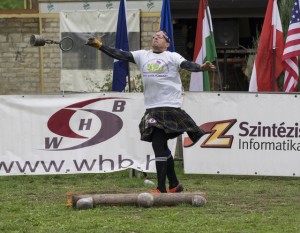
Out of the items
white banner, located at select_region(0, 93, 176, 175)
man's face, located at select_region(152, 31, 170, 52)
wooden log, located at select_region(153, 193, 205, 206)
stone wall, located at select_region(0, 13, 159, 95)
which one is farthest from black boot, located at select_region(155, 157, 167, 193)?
stone wall, located at select_region(0, 13, 159, 95)

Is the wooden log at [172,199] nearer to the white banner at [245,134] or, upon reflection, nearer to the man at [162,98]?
the man at [162,98]

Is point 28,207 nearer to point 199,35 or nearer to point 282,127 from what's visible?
point 282,127

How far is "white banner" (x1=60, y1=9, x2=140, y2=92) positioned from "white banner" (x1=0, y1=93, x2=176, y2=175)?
10633mm

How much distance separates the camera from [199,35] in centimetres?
1463

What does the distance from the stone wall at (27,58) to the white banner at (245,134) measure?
11987 mm

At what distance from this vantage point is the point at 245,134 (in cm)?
1232

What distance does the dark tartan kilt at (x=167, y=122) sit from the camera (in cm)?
966

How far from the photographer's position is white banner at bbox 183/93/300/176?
40.2 ft

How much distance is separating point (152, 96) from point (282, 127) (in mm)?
3085

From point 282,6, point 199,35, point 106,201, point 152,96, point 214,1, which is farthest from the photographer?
point 214,1

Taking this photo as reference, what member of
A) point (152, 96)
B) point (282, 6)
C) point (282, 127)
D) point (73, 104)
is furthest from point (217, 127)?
point (282, 6)

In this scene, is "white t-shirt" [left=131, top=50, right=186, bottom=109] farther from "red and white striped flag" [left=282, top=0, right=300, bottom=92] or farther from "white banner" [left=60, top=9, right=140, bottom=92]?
"white banner" [left=60, top=9, right=140, bottom=92]

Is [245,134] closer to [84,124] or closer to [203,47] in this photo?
[84,124]

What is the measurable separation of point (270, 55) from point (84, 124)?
11.2 feet
